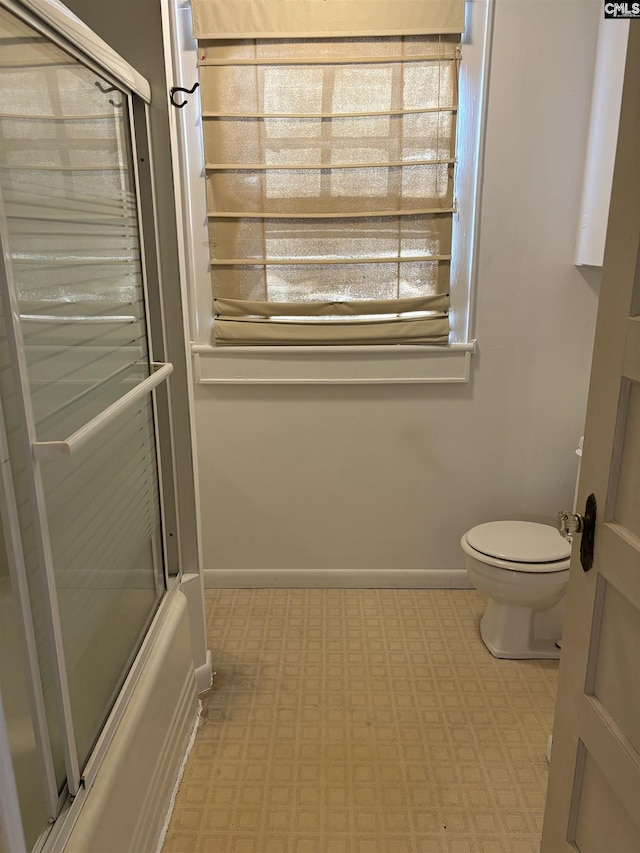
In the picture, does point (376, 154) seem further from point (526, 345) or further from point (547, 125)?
point (526, 345)

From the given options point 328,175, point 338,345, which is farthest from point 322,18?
point 338,345

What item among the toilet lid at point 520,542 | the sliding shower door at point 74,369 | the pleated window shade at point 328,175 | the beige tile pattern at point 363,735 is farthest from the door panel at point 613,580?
the pleated window shade at point 328,175

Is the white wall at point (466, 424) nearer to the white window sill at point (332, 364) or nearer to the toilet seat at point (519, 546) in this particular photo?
the white window sill at point (332, 364)

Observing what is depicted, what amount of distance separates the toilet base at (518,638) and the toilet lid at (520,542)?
8.3 inches

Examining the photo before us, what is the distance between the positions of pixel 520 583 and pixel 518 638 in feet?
0.86

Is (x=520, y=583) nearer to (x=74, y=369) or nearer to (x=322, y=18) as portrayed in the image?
(x=74, y=369)

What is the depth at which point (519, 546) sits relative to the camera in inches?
88.0

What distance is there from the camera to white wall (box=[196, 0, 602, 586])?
228 cm

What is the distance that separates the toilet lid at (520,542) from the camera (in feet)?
7.11

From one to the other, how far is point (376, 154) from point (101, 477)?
1.54m

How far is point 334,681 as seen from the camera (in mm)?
2168

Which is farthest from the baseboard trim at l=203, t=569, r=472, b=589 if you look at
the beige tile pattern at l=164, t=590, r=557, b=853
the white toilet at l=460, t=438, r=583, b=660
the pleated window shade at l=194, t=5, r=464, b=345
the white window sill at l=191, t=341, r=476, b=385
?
the pleated window shade at l=194, t=5, r=464, b=345

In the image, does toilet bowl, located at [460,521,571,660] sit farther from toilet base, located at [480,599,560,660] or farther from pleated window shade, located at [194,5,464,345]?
pleated window shade, located at [194,5,464,345]

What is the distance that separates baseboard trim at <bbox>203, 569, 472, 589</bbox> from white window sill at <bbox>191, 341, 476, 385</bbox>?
83 centimetres
